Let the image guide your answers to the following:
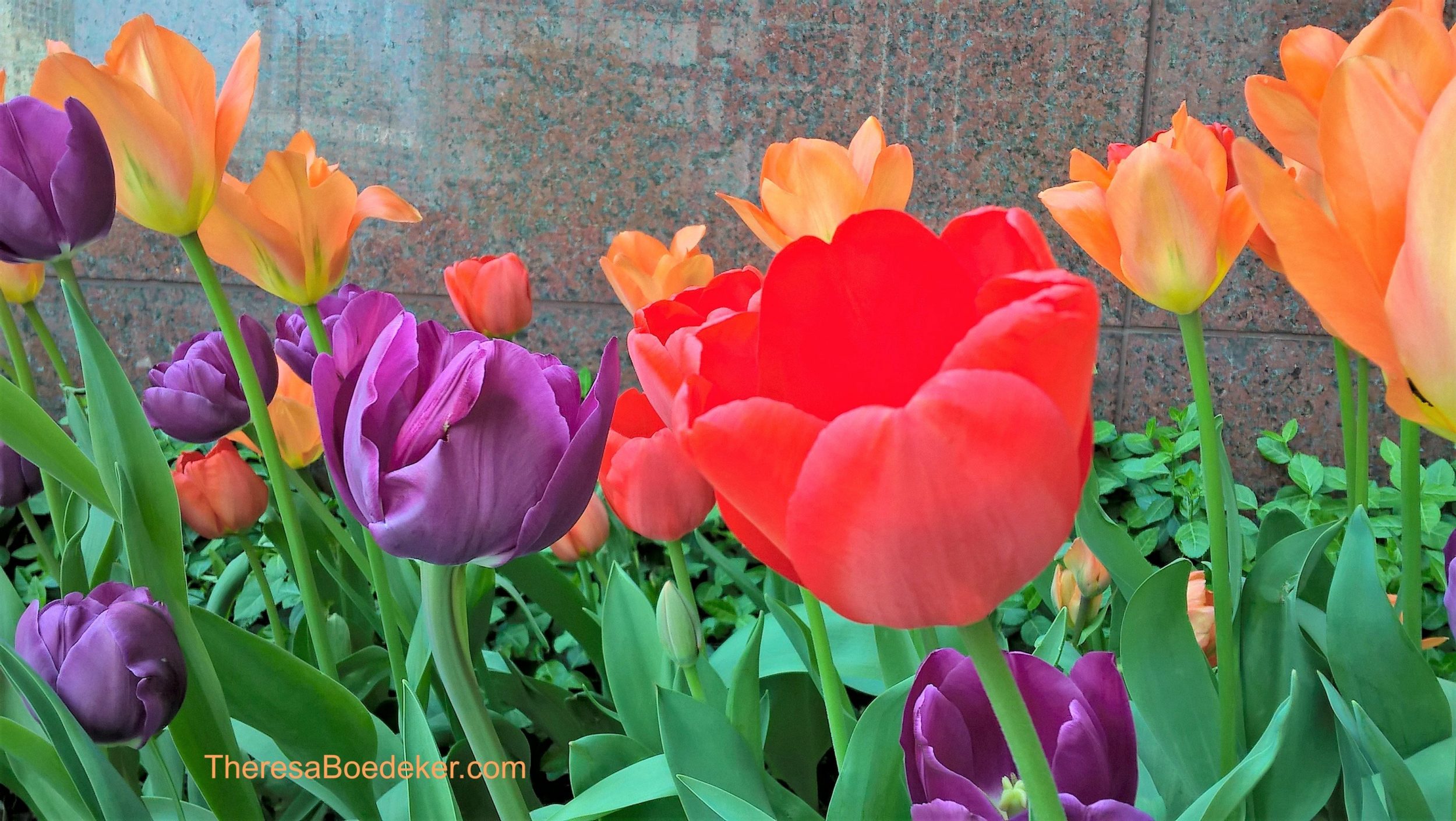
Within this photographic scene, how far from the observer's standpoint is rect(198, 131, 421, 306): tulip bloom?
56 cm

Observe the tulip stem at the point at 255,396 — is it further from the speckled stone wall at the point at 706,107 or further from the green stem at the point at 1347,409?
the speckled stone wall at the point at 706,107

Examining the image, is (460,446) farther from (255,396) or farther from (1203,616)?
(1203,616)

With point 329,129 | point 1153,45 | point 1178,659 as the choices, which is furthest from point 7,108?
point 1153,45

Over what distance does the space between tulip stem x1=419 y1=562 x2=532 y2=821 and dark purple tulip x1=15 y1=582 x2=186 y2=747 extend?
170 millimetres

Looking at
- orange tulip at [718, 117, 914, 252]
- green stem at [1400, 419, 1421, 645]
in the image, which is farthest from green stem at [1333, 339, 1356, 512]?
orange tulip at [718, 117, 914, 252]

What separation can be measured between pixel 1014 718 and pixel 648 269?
0.65m

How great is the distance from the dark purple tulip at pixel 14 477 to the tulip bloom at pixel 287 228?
248mm

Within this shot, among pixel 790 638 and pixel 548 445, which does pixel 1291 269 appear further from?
pixel 790 638

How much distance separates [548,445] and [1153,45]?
1636 mm

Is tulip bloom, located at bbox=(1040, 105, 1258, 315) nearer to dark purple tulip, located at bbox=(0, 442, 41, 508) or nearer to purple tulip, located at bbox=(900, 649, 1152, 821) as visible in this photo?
purple tulip, located at bbox=(900, 649, 1152, 821)

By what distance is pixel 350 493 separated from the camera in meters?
0.32

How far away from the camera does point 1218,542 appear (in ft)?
1.47

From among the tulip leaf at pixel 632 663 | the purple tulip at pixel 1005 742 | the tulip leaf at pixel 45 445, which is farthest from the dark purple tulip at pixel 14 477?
the purple tulip at pixel 1005 742

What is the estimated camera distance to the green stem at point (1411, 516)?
455 millimetres
